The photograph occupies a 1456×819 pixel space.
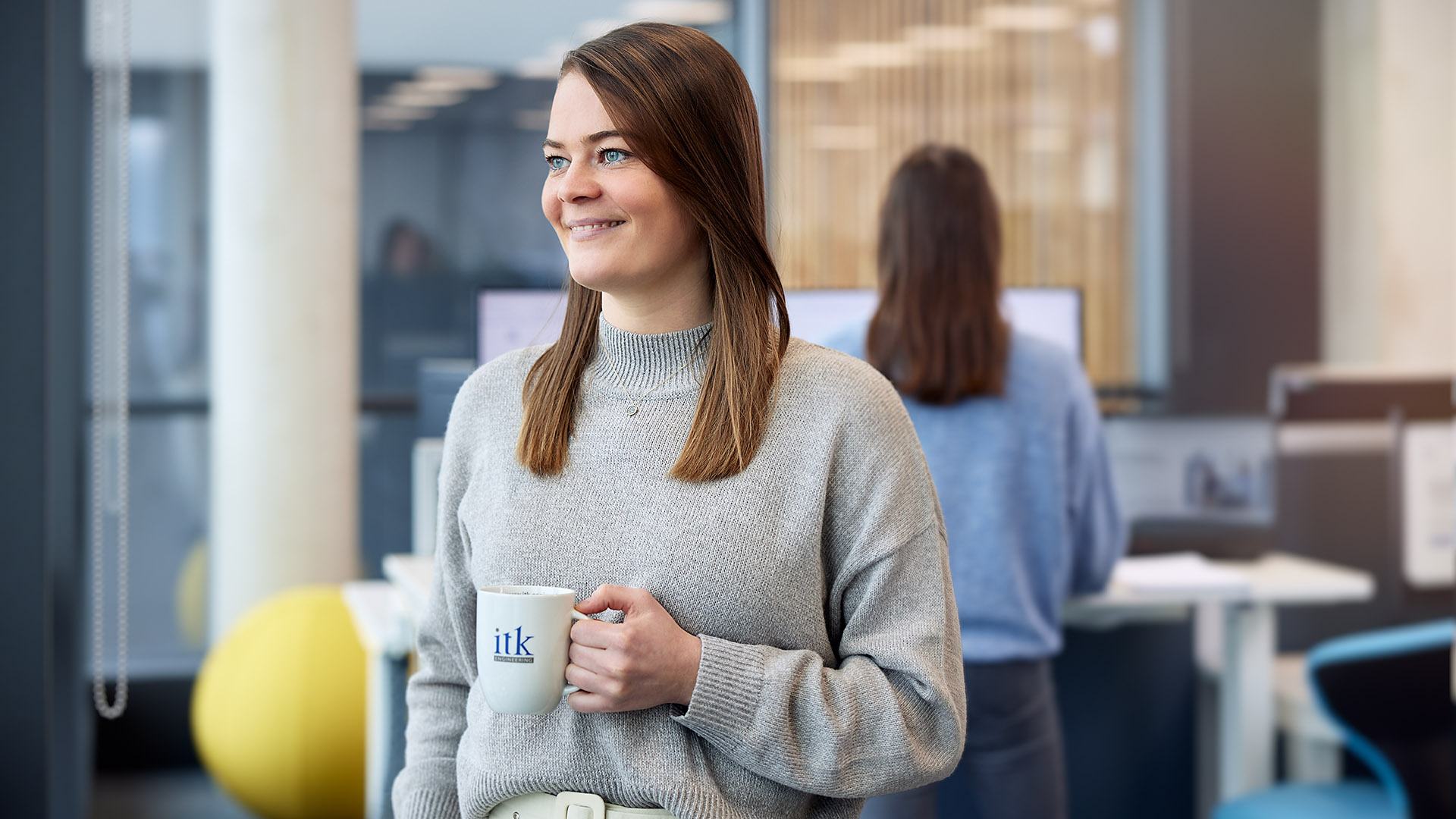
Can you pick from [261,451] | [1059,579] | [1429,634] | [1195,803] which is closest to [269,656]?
[261,451]

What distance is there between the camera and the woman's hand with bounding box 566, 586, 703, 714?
0.98 m

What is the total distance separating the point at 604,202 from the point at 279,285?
138 inches

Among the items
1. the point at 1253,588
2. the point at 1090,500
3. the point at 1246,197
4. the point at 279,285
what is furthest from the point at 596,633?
the point at 1246,197

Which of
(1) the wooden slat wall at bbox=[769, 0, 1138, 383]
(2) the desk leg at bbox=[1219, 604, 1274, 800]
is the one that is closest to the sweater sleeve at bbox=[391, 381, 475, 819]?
(2) the desk leg at bbox=[1219, 604, 1274, 800]

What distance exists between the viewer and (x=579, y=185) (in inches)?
41.0

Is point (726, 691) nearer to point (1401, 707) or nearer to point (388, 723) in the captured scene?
point (388, 723)

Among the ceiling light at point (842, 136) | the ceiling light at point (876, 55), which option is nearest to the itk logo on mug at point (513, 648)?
the ceiling light at point (842, 136)

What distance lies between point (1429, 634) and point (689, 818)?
6.03 feet

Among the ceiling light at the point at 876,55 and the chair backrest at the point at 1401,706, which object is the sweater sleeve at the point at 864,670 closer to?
the chair backrest at the point at 1401,706

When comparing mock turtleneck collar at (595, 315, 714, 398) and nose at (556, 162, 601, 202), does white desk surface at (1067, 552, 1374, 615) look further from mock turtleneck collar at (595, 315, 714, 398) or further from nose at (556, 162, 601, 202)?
nose at (556, 162, 601, 202)

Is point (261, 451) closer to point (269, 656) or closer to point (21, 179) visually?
point (269, 656)

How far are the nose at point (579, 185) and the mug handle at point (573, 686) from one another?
315mm

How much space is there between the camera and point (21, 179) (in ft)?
7.41

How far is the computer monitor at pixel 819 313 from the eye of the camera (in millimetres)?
3018
